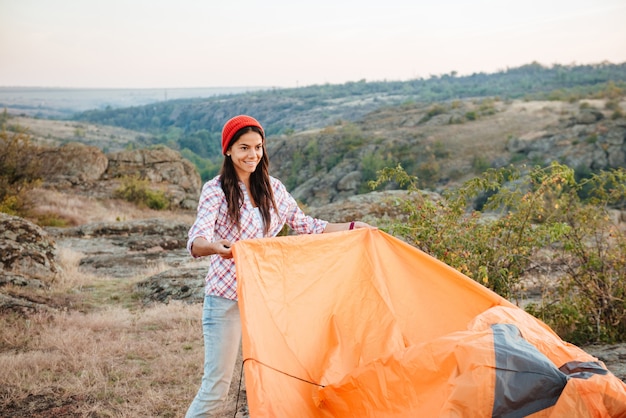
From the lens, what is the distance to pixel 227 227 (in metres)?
3.18

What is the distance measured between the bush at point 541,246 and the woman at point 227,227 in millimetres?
2429

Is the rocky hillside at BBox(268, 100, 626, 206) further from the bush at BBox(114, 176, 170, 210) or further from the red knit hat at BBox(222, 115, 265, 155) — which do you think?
the red knit hat at BBox(222, 115, 265, 155)

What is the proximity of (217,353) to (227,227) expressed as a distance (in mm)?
729

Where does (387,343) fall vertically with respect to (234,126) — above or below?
below

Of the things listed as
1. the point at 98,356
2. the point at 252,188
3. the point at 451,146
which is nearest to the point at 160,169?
the point at 98,356

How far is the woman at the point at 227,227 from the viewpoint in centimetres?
294

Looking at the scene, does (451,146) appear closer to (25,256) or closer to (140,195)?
(140,195)

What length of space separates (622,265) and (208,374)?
4482 millimetres

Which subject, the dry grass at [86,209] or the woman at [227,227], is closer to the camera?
the woman at [227,227]

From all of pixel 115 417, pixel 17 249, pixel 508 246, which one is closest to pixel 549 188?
pixel 508 246

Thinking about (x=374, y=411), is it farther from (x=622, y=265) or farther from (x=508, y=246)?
(x=622, y=265)

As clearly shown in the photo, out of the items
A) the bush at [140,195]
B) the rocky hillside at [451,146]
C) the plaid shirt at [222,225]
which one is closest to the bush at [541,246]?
the plaid shirt at [222,225]

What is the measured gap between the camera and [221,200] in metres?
3.09

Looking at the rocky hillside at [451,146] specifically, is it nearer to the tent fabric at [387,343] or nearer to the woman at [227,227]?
the tent fabric at [387,343]
